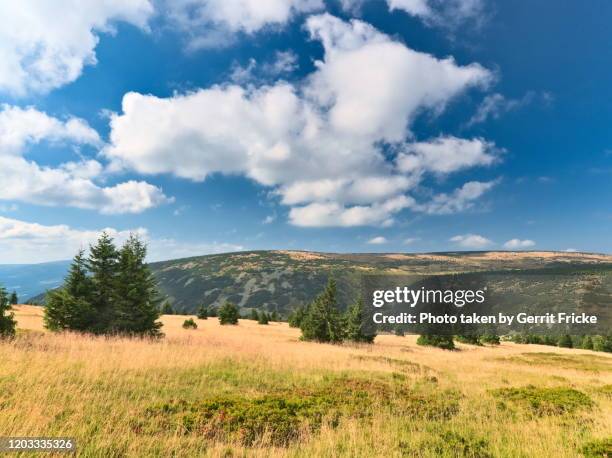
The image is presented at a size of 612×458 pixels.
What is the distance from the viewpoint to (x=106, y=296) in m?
20.5

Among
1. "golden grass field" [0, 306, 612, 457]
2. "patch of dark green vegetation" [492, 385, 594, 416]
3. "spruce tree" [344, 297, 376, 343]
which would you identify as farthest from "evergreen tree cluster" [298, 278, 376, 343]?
"patch of dark green vegetation" [492, 385, 594, 416]

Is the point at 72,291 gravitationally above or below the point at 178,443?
above

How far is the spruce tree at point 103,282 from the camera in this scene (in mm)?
20141

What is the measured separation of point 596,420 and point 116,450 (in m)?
11.7

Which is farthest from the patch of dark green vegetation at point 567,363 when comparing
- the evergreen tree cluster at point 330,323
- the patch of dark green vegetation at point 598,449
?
the patch of dark green vegetation at point 598,449

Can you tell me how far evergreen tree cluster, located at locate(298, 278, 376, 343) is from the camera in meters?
36.9

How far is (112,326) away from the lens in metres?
20.2

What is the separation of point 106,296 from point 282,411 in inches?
661

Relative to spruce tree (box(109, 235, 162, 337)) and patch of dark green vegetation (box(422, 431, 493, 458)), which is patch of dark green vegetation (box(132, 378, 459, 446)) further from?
spruce tree (box(109, 235, 162, 337))

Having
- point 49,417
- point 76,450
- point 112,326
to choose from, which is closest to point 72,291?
point 112,326

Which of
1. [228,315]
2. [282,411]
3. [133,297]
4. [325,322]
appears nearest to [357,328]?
[325,322]

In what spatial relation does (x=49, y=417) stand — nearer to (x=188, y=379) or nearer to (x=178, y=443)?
(x=178, y=443)

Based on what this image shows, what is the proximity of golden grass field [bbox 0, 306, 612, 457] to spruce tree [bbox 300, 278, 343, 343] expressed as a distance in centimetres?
2268

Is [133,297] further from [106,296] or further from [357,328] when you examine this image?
[357,328]
